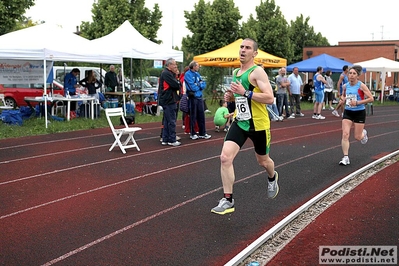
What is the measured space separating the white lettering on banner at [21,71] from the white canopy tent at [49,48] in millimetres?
2425

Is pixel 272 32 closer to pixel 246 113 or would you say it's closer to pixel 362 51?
pixel 362 51

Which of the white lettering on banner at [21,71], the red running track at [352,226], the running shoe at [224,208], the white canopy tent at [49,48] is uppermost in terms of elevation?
the white canopy tent at [49,48]

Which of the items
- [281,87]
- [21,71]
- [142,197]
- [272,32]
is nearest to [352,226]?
[142,197]

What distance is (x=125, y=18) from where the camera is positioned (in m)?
25.8

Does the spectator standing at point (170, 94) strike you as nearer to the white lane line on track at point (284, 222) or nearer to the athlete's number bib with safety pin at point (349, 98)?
the athlete's number bib with safety pin at point (349, 98)

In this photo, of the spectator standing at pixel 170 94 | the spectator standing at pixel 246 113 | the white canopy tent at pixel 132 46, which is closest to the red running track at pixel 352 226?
the spectator standing at pixel 246 113

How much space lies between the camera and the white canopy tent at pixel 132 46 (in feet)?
54.9

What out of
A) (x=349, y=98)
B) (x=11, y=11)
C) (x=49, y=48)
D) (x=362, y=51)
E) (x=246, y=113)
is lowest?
(x=246, y=113)

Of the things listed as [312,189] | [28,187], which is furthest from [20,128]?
[312,189]

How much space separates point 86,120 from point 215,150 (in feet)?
23.0

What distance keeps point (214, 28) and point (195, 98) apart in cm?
1739

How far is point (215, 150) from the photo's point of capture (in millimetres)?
10383

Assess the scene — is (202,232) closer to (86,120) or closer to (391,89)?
(86,120)

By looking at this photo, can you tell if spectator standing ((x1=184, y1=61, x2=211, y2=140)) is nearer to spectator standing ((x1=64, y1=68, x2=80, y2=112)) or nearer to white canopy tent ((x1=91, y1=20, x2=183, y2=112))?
white canopy tent ((x1=91, y1=20, x2=183, y2=112))
